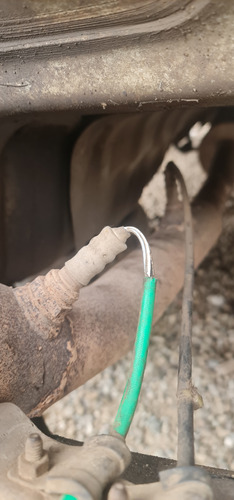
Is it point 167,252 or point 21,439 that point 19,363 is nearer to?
point 21,439

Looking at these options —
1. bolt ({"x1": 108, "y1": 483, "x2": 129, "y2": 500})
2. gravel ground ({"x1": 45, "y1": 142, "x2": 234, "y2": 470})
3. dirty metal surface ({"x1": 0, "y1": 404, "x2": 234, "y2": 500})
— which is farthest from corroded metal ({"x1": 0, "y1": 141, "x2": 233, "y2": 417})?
gravel ground ({"x1": 45, "y1": 142, "x2": 234, "y2": 470})

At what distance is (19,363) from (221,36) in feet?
1.30

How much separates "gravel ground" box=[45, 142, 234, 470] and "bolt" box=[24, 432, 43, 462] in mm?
911

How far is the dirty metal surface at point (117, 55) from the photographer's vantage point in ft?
1.60

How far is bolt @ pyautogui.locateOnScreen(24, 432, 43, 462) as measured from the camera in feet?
1.22

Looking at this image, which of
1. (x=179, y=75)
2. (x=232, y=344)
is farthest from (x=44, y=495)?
(x=232, y=344)

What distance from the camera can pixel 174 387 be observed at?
1315 mm

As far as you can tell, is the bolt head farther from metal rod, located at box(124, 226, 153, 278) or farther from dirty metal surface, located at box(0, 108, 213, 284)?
dirty metal surface, located at box(0, 108, 213, 284)

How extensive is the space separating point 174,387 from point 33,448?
997 millimetres

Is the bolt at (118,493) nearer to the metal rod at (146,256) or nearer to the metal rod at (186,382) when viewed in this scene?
the metal rod at (186,382)

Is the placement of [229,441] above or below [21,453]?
below

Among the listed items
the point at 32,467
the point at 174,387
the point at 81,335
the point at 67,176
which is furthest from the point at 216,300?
the point at 32,467

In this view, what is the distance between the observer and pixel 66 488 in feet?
1.14

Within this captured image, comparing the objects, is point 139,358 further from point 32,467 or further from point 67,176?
point 67,176
